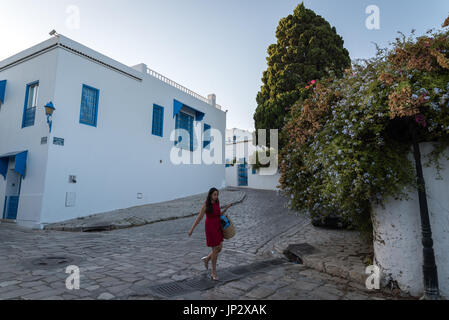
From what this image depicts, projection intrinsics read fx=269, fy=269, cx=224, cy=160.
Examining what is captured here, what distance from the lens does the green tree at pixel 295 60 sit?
54.6ft

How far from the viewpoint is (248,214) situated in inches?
448

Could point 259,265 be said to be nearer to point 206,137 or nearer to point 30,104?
point 30,104

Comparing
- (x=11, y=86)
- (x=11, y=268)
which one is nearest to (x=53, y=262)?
(x=11, y=268)

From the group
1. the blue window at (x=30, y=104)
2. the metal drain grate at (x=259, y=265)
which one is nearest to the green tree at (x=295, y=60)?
the blue window at (x=30, y=104)

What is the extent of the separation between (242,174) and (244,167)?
729mm

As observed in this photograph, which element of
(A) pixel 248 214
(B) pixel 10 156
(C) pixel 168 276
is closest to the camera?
(C) pixel 168 276

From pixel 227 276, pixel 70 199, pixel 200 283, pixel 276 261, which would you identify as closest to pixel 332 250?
pixel 276 261

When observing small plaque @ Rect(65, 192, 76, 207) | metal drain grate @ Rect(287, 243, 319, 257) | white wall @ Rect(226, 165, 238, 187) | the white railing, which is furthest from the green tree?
small plaque @ Rect(65, 192, 76, 207)

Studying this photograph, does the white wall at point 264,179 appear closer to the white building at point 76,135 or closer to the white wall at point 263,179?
the white wall at point 263,179

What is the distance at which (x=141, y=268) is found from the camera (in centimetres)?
455
